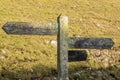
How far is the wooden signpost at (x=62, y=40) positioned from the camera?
9711 mm

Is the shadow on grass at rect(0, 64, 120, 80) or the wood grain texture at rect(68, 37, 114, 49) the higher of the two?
the wood grain texture at rect(68, 37, 114, 49)

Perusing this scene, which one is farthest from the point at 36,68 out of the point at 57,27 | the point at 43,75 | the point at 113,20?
the point at 113,20

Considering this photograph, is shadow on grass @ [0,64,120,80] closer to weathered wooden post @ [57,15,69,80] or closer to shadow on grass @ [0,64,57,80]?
shadow on grass @ [0,64,57,80]

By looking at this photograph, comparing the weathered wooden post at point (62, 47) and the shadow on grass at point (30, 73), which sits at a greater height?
the weathered wooden post at point (62, 47)

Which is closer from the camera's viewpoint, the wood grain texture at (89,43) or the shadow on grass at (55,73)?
the wood grain texture at (89,43)

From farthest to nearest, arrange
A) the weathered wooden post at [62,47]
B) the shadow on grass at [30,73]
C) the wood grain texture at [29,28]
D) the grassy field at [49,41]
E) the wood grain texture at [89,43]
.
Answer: the grassy field at [49,41], the shadow on grass at [30,73], the wood grain texture at [89,43], the weathered wooden post at [62,47], the wood grain texture at [29,28]

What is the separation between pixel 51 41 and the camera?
65.2 feet

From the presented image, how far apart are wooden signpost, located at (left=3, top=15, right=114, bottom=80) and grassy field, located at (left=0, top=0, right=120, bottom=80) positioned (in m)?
5.51

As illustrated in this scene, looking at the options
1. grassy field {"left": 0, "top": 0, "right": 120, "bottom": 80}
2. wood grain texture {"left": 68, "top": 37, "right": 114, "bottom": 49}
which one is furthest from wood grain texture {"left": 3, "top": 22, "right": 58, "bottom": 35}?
grassy field {"left": 0, "top": 0, "right": 120, "bottom": 80}

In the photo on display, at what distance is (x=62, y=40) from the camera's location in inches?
396

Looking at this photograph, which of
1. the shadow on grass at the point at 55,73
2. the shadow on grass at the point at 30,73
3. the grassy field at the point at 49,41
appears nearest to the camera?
the shadow on grass at the point at 30,73

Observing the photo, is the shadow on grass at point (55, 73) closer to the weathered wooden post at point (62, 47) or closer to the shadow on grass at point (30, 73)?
the shadow on grass at point (30, 73)

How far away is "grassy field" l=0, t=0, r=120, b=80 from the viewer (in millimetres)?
16425

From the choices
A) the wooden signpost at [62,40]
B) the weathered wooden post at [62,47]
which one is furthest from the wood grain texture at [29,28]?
the weathered wooden post at [62,47]
